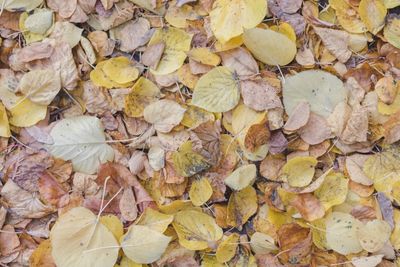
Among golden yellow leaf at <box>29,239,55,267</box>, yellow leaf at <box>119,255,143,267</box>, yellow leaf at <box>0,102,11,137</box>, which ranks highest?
yellow leaf at <box>0,102,11,137</box>

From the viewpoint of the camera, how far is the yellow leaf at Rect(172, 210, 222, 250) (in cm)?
103

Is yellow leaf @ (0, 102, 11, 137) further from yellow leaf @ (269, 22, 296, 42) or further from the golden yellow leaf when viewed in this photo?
yellow leaf @ (269, 22, 296, 42)

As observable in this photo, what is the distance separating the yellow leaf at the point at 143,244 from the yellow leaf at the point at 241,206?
117mm

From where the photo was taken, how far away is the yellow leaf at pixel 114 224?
104 cm

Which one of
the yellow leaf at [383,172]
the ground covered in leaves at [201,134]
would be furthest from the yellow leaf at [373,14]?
the yellow leaf at [383,172]

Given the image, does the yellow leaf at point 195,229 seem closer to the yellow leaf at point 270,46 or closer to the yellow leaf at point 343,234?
the yellow leaf at point 343,234

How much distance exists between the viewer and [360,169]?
3.41 ft

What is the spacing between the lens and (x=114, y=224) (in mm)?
1043

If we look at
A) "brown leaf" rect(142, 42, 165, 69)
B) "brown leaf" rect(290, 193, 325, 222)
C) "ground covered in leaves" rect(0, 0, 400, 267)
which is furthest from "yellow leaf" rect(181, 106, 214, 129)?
"brown leaf" rect(290, 193, 325, 222)

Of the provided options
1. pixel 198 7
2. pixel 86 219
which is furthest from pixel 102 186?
pixel 198 7

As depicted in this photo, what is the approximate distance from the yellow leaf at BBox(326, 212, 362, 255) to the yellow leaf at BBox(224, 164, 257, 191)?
149 millimetres

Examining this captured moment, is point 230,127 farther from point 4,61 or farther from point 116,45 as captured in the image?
point 4,61

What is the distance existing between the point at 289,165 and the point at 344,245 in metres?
0.16

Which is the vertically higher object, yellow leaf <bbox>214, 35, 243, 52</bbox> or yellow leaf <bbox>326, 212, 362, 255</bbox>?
yellow leaf <bbox>214, 35, 243, 52</bbox>
